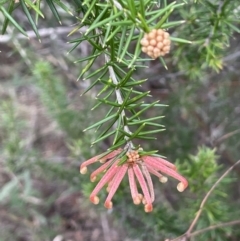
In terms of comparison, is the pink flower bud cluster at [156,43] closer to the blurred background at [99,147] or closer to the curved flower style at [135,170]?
the curved flower style at [135,170]

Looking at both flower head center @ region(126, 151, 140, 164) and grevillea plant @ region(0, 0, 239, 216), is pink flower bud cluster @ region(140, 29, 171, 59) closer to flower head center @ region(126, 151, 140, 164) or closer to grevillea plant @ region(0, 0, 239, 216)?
grevillea plant @ region(0, 0, 239, 216)

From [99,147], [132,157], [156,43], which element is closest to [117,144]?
[132,157]

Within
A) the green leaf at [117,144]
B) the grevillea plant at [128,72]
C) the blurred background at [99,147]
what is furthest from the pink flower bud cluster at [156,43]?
the blurred background at [99,147]

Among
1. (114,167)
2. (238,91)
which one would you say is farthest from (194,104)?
(114,167)

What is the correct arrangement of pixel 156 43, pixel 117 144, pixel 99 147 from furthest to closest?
pixel 99 147, pixel 117 144, pixel 156 43

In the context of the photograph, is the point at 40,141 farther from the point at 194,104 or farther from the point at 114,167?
the point at 114,167

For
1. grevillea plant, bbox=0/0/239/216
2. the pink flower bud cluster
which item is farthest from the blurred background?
the pink flower bud cluster

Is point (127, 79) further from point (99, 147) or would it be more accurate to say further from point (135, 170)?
point (99, 147)
